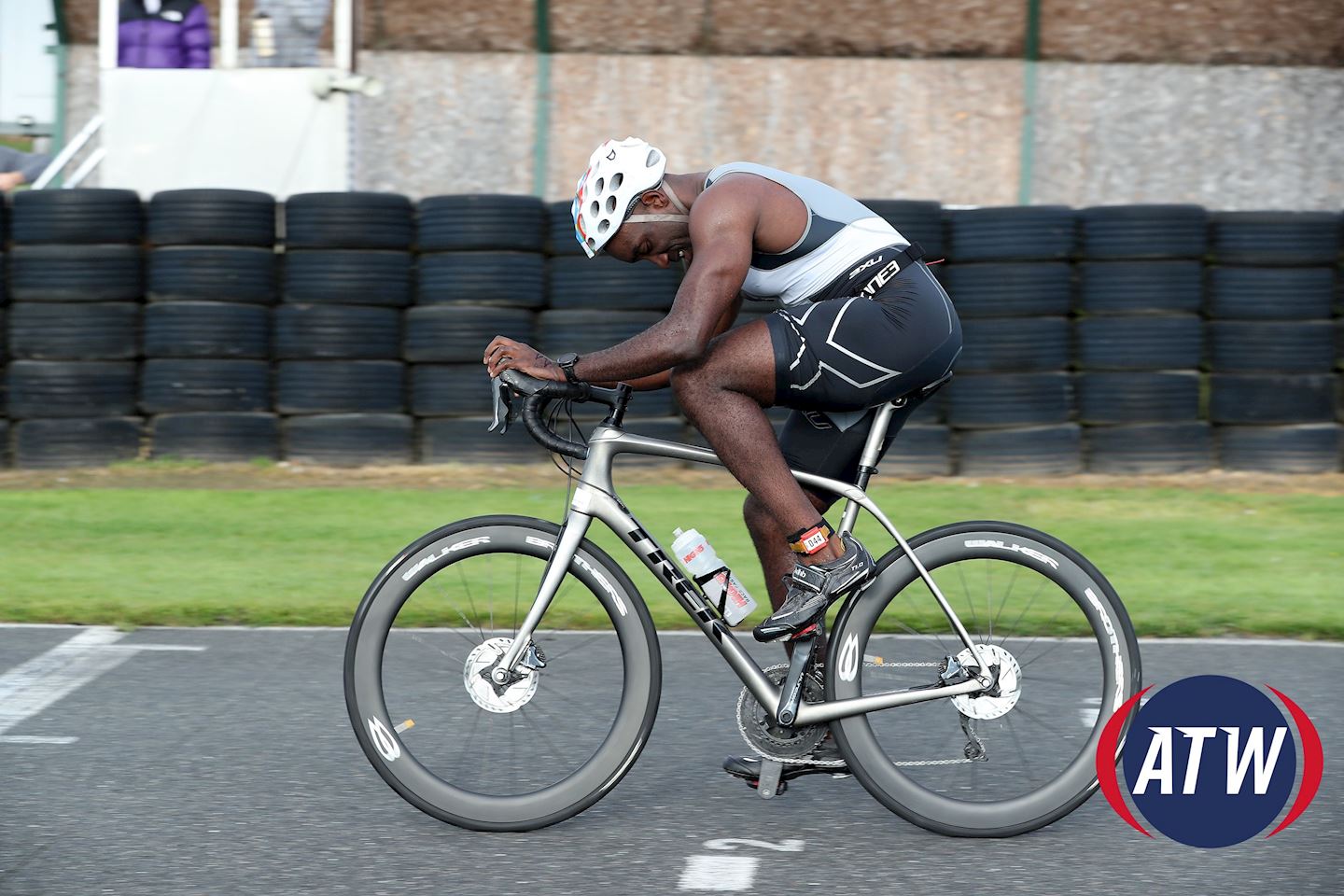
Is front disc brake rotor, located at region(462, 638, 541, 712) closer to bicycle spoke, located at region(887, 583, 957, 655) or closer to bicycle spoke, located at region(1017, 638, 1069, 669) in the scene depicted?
bicycle spoke, located at region(887, 583, 957, 655)

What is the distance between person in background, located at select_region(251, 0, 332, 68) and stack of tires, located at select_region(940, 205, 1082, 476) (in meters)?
5.50

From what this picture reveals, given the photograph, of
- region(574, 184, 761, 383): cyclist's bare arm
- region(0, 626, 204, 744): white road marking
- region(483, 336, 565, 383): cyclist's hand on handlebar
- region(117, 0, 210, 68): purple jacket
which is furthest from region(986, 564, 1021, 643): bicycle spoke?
region(117, 0, 210, 68): purple jacket

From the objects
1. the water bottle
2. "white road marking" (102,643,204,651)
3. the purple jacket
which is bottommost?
"white road marking" (102,643,204,651)

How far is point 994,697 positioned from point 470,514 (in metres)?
5.09

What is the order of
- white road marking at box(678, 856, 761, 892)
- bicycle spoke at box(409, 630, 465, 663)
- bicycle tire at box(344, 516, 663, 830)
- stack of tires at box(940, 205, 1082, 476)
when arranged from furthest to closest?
stack of tires at box(940, 205, 1082, 476) < bicycle spoke at box(409, 630, 465, 663) < bicycle tire at box(344, 516, 663, 830) < white road marking at box(678, 856, 761, 892)

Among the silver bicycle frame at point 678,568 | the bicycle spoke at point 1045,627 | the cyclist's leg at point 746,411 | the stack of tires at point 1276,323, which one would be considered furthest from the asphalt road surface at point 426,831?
the stack of tires at point 1276,323

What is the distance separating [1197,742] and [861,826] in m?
0.86

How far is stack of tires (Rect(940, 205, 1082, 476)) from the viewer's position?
10.1 metres

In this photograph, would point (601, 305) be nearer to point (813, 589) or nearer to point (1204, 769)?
point (813, 589)

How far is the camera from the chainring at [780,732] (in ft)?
15.0

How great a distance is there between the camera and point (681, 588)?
15.0ft

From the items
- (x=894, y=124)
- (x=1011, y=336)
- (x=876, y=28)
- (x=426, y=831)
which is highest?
(x=876, y=28)

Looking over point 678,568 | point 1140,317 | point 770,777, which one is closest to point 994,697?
point 770,777

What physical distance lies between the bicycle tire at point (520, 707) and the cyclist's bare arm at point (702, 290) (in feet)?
1.58
